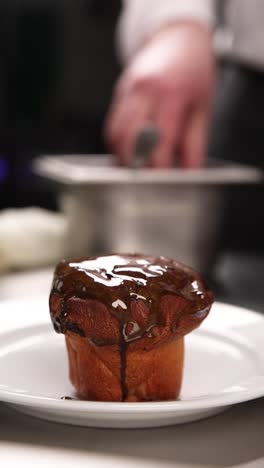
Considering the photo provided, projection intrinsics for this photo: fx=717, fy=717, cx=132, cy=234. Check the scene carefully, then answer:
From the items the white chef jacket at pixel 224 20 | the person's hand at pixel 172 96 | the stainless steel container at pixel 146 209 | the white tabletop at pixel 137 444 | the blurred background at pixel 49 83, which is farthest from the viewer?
the blurred background at pixel 49 83

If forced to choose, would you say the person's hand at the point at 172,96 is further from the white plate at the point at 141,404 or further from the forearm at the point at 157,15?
the white plate at the point at 141,404

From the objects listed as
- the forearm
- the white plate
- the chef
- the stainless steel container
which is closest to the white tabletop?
the white plate

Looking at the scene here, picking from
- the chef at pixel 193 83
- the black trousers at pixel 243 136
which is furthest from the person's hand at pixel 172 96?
the black trousers at pixel 243 136

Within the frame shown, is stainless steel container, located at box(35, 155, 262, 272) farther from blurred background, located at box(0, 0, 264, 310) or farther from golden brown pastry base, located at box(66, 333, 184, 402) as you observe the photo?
blurred background, located at box(0, 0, 264, 310)

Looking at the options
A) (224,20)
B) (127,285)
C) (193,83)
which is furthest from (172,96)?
(127,285)

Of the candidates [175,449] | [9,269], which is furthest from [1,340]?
[9,269]

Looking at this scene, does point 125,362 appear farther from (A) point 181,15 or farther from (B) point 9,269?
(A) point 181,15

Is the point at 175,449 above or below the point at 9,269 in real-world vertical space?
above
